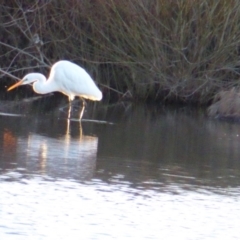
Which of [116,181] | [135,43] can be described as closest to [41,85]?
[135,43]

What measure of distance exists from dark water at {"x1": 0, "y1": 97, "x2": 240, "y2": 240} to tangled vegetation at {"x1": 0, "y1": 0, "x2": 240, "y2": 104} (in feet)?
12.9

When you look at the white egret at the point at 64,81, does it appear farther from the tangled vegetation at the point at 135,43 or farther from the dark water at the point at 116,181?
the tangled vegetation at the point at 135,43

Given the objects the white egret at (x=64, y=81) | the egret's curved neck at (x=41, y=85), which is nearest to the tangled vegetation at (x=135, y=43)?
the white egret at (x=64, y=81)

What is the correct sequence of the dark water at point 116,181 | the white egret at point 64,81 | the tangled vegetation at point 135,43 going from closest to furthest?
the dark water at point 116,181 → the white egret at point 64,81 → the tangled vegetation at point 135,43

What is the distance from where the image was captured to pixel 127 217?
6.53 metres

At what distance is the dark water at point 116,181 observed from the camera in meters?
6.22

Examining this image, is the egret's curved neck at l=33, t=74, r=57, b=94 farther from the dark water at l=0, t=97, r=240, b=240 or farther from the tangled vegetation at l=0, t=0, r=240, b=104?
the tangled vegetation at l=0, t=0, r=240, b=104

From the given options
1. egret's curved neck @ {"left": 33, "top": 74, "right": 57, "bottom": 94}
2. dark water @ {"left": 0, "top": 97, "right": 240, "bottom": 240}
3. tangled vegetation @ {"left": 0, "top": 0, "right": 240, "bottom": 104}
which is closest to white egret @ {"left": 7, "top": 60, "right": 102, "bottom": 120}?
egret's curved neck @ {"left": 33, "top": 74, "right": 57, "bottom": 94}

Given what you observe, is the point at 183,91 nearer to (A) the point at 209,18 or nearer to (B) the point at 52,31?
(A) the point at 209,18

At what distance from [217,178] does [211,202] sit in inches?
50.7

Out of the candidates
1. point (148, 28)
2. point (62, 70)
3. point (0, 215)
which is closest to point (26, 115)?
point (62, 70)

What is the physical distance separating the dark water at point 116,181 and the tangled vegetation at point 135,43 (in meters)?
3.93

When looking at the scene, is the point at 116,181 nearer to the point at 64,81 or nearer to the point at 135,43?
the point at 64,81

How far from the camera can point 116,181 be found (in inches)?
313
